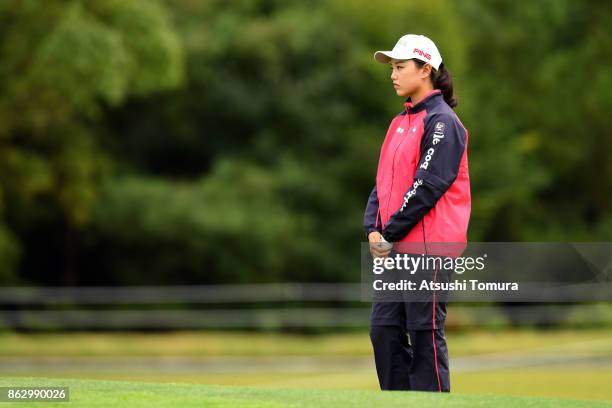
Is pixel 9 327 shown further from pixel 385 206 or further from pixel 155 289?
pixel 385 206

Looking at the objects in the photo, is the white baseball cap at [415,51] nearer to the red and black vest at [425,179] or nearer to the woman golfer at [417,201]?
the woman golfer at [417,201]

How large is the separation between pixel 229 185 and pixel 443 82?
19.5 m

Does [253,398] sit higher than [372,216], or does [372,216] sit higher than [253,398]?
[372,216]

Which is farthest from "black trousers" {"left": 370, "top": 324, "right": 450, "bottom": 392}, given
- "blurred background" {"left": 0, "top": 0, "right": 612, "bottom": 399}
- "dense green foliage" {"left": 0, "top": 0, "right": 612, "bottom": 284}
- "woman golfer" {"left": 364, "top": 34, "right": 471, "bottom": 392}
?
"dense green foliage" {"left": 0, "top": 0, "right": 612, "bottom": 284}

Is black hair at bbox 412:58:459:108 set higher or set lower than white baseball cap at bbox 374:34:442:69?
lower

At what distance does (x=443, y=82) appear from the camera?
636 cm

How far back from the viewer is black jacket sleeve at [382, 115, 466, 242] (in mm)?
5930

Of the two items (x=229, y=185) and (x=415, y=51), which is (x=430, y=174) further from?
(x=229, y=185)

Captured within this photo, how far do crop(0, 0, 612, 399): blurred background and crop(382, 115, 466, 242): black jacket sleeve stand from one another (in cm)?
1096

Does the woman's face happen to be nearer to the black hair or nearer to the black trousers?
the black hair

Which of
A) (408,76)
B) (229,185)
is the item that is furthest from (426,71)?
(229,185)

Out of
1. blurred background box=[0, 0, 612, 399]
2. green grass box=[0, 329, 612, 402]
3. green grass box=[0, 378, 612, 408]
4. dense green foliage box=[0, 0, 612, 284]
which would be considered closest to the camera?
green grass box=[0, 378, 612, 408]

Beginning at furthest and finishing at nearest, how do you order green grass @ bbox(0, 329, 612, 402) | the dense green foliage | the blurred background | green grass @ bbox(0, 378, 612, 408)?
the dense green foliage, the blurred background, green grass @ bbox(0, 329, 612, 402), green grass @ bbox(0, 378, 612, 408)

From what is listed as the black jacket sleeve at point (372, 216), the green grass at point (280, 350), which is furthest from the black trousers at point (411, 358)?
the green grass at point (280, 350)
